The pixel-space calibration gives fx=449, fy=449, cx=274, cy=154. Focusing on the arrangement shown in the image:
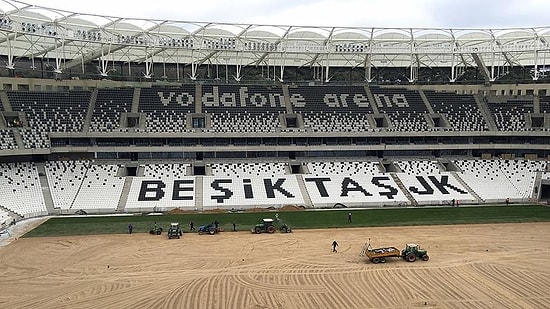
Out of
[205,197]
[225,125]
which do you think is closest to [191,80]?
[225,125]

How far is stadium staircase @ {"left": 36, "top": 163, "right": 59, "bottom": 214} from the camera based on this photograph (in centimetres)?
4180

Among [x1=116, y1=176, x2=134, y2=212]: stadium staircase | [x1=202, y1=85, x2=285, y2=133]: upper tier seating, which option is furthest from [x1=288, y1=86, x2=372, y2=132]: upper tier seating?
[x1=116, y1=176, x2=134, y2=212]: stadium staircase

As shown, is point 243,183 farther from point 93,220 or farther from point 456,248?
point 456,248

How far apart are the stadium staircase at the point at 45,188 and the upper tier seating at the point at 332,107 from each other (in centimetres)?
2917

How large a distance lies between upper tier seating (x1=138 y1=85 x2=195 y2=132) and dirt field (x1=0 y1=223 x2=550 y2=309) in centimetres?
2146

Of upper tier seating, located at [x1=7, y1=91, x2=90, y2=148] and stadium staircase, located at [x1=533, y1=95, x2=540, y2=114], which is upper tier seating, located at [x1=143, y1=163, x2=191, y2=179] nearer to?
upper tier seating, located at [x1=7, y1=91, x2=90, y2=148]

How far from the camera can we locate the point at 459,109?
59.7 m

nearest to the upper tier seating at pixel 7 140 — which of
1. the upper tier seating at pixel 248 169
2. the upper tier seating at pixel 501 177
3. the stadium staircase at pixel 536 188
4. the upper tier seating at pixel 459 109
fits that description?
the upper tier seating at pixel 248 169

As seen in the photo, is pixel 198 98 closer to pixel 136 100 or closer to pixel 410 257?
pixel 136 100

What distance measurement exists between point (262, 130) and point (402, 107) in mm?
19634

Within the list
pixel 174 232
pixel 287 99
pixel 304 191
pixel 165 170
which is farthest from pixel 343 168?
pixel 174 232

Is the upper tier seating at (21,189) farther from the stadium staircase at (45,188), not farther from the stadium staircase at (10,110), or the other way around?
the stadium staircase at (10,110)

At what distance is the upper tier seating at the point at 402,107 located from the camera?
2221 inches

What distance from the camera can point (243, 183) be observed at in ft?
157
